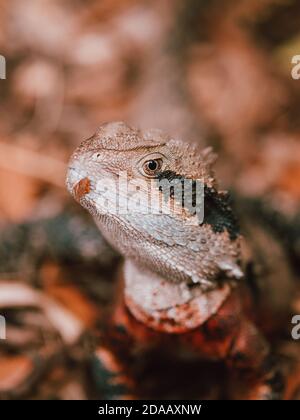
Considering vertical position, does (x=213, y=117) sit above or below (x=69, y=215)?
above

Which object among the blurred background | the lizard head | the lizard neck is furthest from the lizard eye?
the blurred background

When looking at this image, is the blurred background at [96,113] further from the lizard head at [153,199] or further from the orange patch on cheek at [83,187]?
the orange patch on cheek at [83,187]

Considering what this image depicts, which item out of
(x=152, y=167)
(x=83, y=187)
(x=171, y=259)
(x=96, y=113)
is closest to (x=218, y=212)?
(x=171, y=259)

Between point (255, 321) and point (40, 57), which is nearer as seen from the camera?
point (255, 321)

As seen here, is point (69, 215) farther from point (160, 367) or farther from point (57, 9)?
point (57, 9)

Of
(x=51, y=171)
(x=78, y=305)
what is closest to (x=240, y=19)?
(x=51, y=171)
